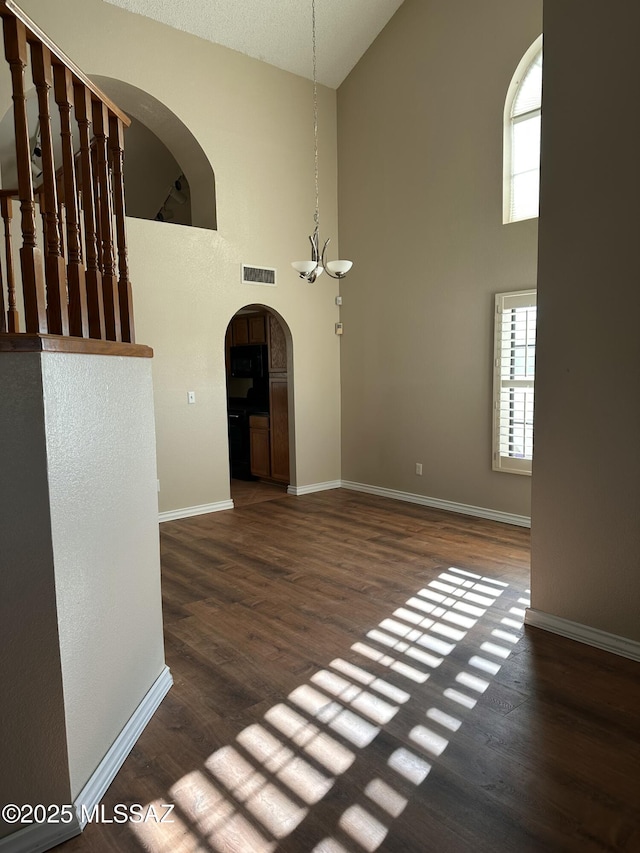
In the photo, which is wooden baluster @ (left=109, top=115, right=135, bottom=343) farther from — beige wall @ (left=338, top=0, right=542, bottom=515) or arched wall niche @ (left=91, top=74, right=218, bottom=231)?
beige wall @ (left=338, top=0, right=542, bottom=515)

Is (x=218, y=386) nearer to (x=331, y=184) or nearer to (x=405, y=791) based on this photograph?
(x=331, y=184)

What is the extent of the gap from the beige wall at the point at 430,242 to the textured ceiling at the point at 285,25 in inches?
9.0

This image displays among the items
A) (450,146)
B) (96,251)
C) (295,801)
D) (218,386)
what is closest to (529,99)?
(450,146)

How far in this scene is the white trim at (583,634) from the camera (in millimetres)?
2645

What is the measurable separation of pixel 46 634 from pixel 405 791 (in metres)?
1.27

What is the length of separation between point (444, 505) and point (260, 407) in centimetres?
296

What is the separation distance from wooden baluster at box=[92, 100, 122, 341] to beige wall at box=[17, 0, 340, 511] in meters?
2.88

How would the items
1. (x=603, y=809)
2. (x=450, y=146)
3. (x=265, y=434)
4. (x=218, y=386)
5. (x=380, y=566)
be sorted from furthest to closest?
(x=265, y=434) → (x=218, y=386) → (x=450, y=146) → (x=380, y=566) → (x=603, y=809)

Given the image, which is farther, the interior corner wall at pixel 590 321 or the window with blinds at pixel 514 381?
the window with blinds at pixel 514 381

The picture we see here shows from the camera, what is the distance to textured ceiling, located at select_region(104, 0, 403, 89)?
4.87 meters

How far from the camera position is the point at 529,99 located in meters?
4.61

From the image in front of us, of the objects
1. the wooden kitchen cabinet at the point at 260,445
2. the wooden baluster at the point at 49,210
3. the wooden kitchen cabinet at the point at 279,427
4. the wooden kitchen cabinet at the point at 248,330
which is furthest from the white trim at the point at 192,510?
the wooden baluster at the point at 49,210

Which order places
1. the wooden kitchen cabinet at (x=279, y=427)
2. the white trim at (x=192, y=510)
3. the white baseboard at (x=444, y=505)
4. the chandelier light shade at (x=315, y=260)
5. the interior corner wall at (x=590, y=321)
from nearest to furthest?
the interior corner wall at (x=590, y=321), the chandelier light shade at (x=315, y=260), the white baseboard at (x=444, y=505), the white trim at (x=192, y=510), the wooden kitchen cabinet at (x=279, y=427)

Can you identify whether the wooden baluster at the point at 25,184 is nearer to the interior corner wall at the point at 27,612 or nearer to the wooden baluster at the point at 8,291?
the interior corner wall at the point at 27,612
